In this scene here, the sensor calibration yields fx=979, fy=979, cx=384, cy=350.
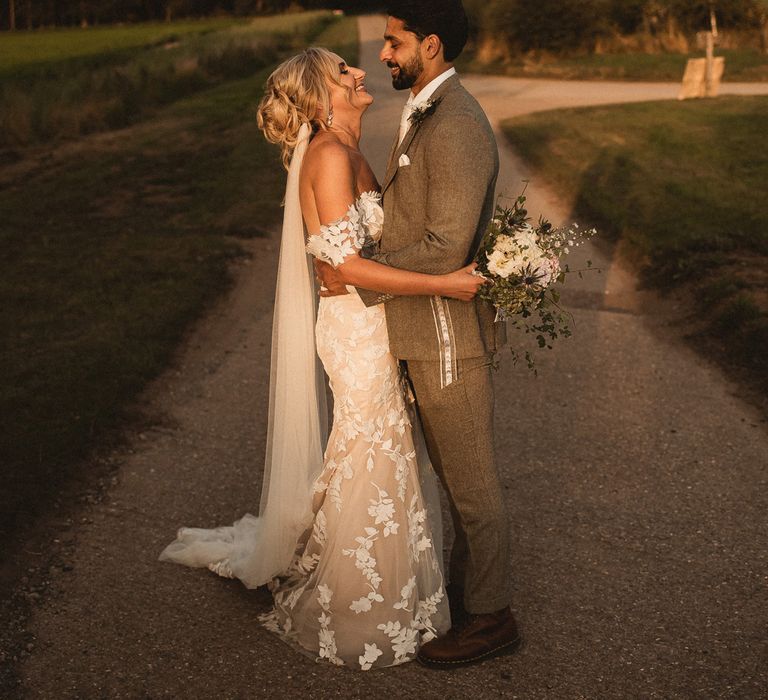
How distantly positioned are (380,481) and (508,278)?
100 cm

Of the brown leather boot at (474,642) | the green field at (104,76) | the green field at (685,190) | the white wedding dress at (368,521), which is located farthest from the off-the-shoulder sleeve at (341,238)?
the green field at (104,76)

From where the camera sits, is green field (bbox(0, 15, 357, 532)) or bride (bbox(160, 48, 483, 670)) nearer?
bride (bbox(160, 48, 483, 670))

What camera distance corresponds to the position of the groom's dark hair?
3.23m

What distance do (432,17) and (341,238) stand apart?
798 mm

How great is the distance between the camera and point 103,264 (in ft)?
31.7

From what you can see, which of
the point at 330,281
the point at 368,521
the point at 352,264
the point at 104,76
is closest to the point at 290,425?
the point at 368,521

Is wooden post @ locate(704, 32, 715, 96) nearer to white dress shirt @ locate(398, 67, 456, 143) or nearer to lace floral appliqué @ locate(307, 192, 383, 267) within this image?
white dress shirt @ locate(398, 67, 456, 143)

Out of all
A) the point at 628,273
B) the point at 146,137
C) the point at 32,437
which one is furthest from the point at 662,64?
the point at 32,437

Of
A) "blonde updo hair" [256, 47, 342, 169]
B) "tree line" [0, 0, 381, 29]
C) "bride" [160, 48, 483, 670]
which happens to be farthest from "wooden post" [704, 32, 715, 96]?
"tree line" [0, 0, 381, 29]

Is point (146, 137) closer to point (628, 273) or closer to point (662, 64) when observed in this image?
point (628, 273)

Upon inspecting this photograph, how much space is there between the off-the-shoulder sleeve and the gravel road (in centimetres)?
161

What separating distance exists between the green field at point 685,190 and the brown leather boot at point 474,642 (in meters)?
3.39

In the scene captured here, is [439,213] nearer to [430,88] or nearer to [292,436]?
[430,88]

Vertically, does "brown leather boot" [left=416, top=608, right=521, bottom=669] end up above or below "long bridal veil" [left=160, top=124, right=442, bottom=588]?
below
